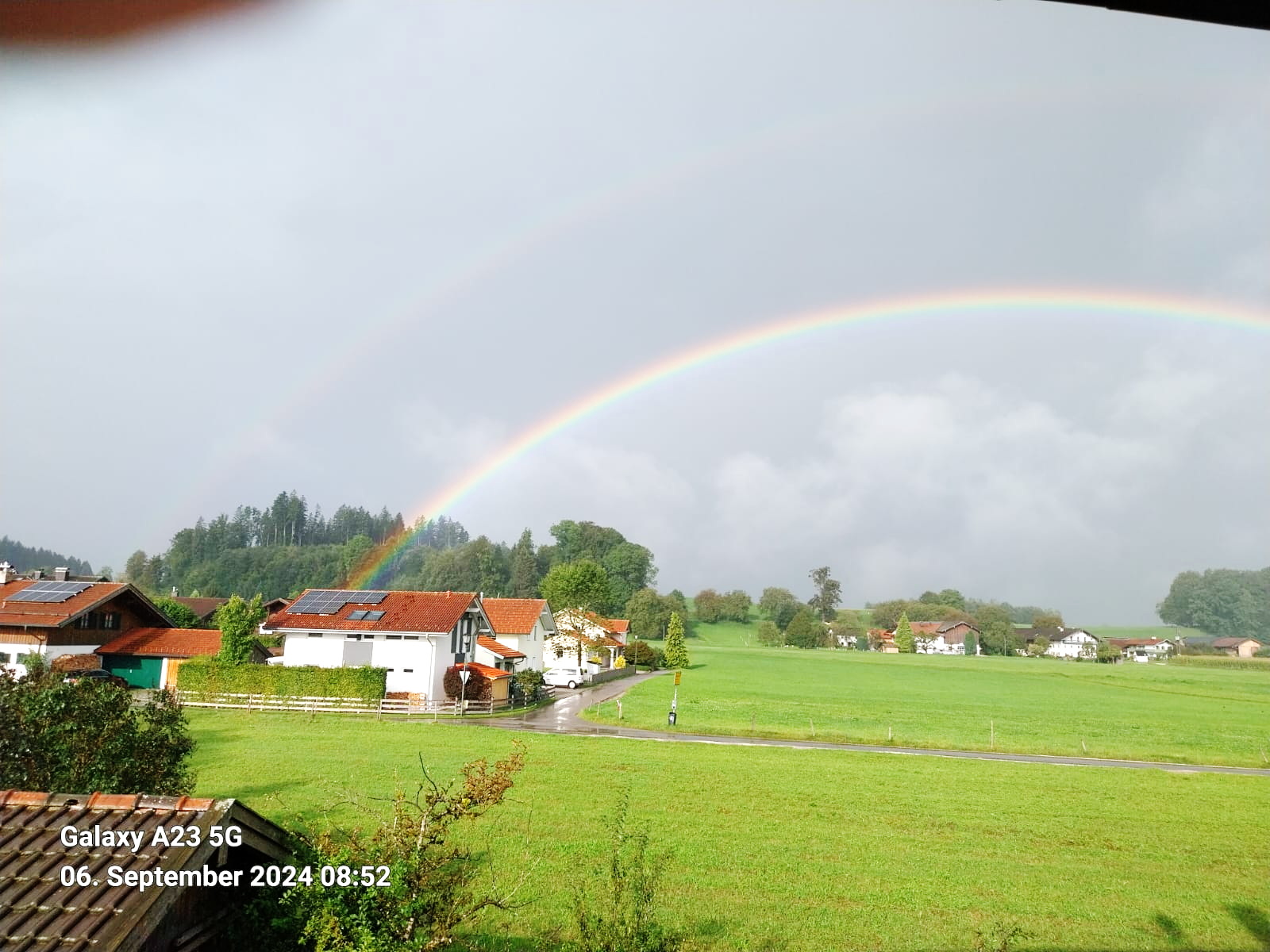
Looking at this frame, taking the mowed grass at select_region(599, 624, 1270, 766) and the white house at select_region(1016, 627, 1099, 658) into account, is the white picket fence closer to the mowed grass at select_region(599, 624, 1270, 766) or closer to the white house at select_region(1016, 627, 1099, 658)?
the mowed grass at select_region(599, 624, 1270, 766)

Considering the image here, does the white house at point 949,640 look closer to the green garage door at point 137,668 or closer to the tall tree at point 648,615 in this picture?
the tall tree at point 648,615

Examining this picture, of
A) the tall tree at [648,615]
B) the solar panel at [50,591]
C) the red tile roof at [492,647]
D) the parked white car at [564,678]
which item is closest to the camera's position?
the solar panel at [50,591]

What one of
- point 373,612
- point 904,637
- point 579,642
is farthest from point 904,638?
point 373,612

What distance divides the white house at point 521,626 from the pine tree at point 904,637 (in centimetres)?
9523

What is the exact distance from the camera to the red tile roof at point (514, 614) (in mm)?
59031

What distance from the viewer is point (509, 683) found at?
1747 inches

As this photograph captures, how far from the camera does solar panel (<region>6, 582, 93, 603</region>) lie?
3928 centimetres

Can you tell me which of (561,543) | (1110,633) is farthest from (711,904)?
(1110,633)

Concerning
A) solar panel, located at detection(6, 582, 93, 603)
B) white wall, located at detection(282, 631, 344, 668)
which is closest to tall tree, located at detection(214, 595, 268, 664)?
white wall, located at detection(282, 631, 344, 668)

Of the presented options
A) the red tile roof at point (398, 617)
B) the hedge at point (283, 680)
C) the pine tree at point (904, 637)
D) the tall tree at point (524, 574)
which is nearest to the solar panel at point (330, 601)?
the red tile roof at point (398, 617)

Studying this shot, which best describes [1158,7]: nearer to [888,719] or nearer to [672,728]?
[672,728]

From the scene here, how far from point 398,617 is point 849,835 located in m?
31.2

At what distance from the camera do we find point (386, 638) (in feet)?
135

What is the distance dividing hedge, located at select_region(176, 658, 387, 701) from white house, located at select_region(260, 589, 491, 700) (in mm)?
2534
